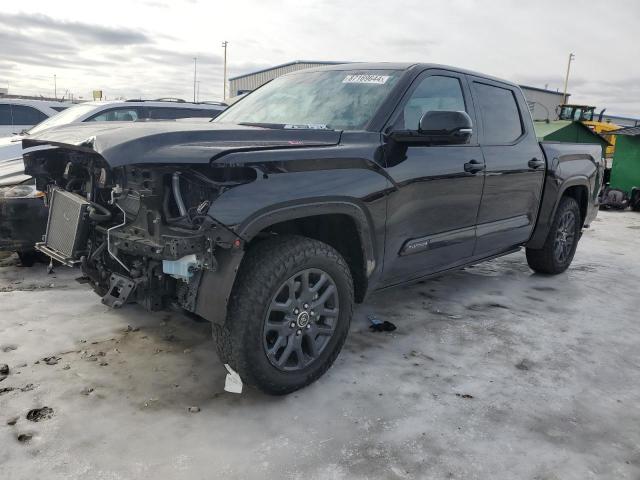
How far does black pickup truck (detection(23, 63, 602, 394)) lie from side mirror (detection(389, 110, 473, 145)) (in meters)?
0.01

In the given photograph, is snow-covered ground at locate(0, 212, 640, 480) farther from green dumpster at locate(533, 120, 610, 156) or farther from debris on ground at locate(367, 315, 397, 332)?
green dumpster at locate(533, 120, 610, 156)

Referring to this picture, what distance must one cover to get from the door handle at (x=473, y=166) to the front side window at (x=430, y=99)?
0.41m

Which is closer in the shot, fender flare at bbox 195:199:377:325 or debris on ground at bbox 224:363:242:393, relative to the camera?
fender flare at bbox 195:199:377:325

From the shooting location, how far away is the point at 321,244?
2.89 m

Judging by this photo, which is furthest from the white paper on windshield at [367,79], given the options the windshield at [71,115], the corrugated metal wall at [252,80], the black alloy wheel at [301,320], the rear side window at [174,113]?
the corrugated metal wall at [252,80]

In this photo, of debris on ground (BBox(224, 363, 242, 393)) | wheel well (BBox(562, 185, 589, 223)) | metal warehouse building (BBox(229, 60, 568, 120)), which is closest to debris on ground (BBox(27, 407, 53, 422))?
debris on ground (BBox(224, 363, 242, 393))

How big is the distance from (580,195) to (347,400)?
402 cm

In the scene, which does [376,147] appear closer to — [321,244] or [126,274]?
[321,244]

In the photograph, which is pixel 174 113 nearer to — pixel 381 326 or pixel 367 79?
pixel 367 79

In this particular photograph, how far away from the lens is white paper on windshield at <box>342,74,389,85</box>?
3.57 m

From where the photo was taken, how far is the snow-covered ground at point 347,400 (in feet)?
7.79

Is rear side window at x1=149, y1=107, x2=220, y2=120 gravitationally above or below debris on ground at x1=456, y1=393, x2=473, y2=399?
above

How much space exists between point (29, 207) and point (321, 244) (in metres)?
2.76

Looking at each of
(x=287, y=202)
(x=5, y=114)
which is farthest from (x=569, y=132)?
(x=287, y=202)
